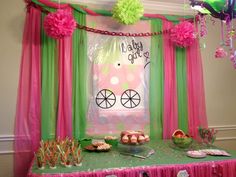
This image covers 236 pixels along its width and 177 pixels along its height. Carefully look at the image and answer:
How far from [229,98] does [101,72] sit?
173cm

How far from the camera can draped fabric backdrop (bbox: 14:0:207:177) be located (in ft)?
8.91

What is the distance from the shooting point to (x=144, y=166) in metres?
2.12

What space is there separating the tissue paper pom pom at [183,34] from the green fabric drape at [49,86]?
1.32 meters

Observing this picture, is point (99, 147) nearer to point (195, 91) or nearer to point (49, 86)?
point (49, 86)

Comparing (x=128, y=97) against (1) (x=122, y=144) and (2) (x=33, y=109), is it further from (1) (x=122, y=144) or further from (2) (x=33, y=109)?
(2) (x=33, y=109)

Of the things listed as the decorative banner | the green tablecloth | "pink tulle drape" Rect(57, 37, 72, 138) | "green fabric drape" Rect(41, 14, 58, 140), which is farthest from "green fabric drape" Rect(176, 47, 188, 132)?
"green fabric drape" Rect(41, 14, 58, 140)

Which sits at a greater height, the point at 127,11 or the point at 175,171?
the point at 127,11

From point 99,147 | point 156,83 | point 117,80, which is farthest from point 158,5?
point 99,147

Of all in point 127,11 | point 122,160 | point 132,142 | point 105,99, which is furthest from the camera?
point 105,99

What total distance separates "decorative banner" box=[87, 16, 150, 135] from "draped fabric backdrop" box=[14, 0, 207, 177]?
2.7 inches

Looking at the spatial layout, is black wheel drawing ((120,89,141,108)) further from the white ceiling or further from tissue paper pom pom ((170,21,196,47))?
the white ceiling

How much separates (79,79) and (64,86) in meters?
0.19

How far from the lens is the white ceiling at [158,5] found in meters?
2.99

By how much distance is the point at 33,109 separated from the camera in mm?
2715
